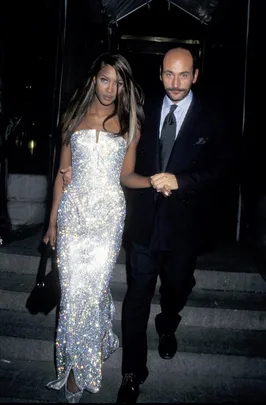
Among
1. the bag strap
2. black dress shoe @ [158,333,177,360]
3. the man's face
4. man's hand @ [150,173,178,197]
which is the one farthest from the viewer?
black dress shoe @ [158,333,177,360]

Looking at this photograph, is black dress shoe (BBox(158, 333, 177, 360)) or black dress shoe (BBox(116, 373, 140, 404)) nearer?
black dress shoe (BBox(116, 373, 140, 404))

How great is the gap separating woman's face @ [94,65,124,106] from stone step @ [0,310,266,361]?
2044mm

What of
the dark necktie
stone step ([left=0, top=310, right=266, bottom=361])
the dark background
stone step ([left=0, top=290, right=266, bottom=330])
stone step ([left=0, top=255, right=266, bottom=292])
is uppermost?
Answer: the dark background

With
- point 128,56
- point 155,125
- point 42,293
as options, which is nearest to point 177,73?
point 155,125

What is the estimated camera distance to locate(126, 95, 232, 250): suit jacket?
2.69 metres

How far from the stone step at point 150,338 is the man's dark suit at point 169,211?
684 millimetres

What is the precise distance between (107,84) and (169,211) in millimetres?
1038

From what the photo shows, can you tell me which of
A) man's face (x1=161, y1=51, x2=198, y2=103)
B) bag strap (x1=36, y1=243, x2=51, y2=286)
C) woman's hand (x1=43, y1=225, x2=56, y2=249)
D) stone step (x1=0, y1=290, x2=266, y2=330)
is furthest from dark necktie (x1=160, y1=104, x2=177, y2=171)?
stone step (x1=0, y1=290, x2=266, y2=330)

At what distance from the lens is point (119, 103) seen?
280 cm

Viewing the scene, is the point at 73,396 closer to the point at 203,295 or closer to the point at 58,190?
the point at 58,190

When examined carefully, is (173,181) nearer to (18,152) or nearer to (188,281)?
(188,281)

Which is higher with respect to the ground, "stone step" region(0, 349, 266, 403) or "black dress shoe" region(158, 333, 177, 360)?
"black dress shoe" region(158, 333, 177, 360)

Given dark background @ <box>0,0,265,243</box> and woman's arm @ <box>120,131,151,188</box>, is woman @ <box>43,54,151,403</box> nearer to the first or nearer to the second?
woman's arm @ <box>120,131,151,188</box>

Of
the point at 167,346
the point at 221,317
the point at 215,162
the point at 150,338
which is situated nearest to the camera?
the point at 215,162
